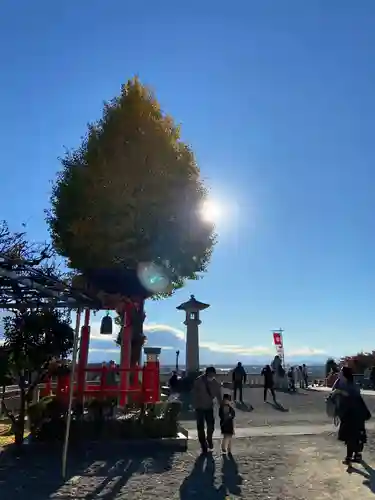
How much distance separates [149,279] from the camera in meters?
17.0

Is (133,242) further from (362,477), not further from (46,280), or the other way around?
(362,477)

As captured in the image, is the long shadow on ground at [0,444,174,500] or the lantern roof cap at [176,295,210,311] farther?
the lantern roof cap at [176,295,210,311]

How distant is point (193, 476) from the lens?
824 cm

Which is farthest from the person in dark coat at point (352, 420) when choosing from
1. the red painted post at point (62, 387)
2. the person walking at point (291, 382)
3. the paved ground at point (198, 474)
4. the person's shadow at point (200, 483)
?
the person walking at point (291, 382)

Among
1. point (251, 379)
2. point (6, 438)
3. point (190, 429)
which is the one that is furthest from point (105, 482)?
point (251, 379)

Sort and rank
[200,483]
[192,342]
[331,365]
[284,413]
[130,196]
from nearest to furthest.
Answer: [200,483] < [130,196] < [284,413] < [192,342] < [331,365]

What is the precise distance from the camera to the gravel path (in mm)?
7164

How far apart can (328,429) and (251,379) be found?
2208 cm

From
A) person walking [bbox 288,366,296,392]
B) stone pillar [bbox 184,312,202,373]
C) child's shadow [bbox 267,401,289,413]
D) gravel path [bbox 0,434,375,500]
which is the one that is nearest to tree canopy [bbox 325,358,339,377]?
person walking [bbox 288,366,296,392]

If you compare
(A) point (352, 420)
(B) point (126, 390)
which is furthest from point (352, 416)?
(B) point (126, 390)

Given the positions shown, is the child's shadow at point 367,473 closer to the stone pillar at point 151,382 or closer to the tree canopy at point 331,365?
the stone pillar at point 151,382

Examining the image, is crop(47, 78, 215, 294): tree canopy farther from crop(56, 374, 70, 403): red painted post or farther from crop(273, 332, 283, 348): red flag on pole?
crop(273, 332, 283, 348): red flag on pole

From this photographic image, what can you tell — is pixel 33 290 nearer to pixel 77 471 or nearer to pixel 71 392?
pixel 71 392

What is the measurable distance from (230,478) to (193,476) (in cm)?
62
